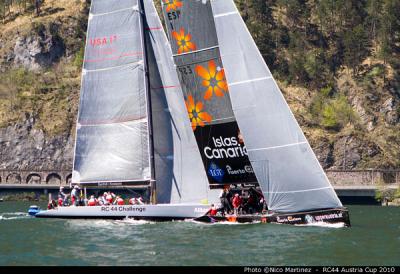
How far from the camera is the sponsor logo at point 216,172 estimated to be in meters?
44.0

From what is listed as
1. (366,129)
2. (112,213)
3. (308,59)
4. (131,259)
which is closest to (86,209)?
(112,213)

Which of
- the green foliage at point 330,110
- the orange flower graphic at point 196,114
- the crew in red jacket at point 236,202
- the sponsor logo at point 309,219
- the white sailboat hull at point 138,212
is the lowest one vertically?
the sponsor logo at point 309,219

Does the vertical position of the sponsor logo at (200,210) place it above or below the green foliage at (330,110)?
below

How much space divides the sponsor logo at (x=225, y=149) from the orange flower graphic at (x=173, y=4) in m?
7.12

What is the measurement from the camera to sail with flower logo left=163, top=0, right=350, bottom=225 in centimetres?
4031

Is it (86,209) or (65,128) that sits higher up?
(65,128)

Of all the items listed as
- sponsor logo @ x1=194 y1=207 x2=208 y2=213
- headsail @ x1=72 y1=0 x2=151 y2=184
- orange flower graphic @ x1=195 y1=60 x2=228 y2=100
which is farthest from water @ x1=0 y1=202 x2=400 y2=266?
orange flower graphic @ x1=195 y1=60 x2=228 y2=100

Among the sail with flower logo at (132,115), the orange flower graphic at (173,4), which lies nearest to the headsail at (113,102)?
the sail with flower logo at (132,115)

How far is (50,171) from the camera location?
4306 inches

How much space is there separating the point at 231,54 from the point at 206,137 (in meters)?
4.75

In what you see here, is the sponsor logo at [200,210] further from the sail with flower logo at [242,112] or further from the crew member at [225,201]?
the sail with flower logo at [242,112]

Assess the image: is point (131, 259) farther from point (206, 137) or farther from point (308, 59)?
point (308, 59)

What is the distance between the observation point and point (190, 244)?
35062mm

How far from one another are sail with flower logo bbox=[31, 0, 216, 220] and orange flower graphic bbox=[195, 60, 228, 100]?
101 inches
